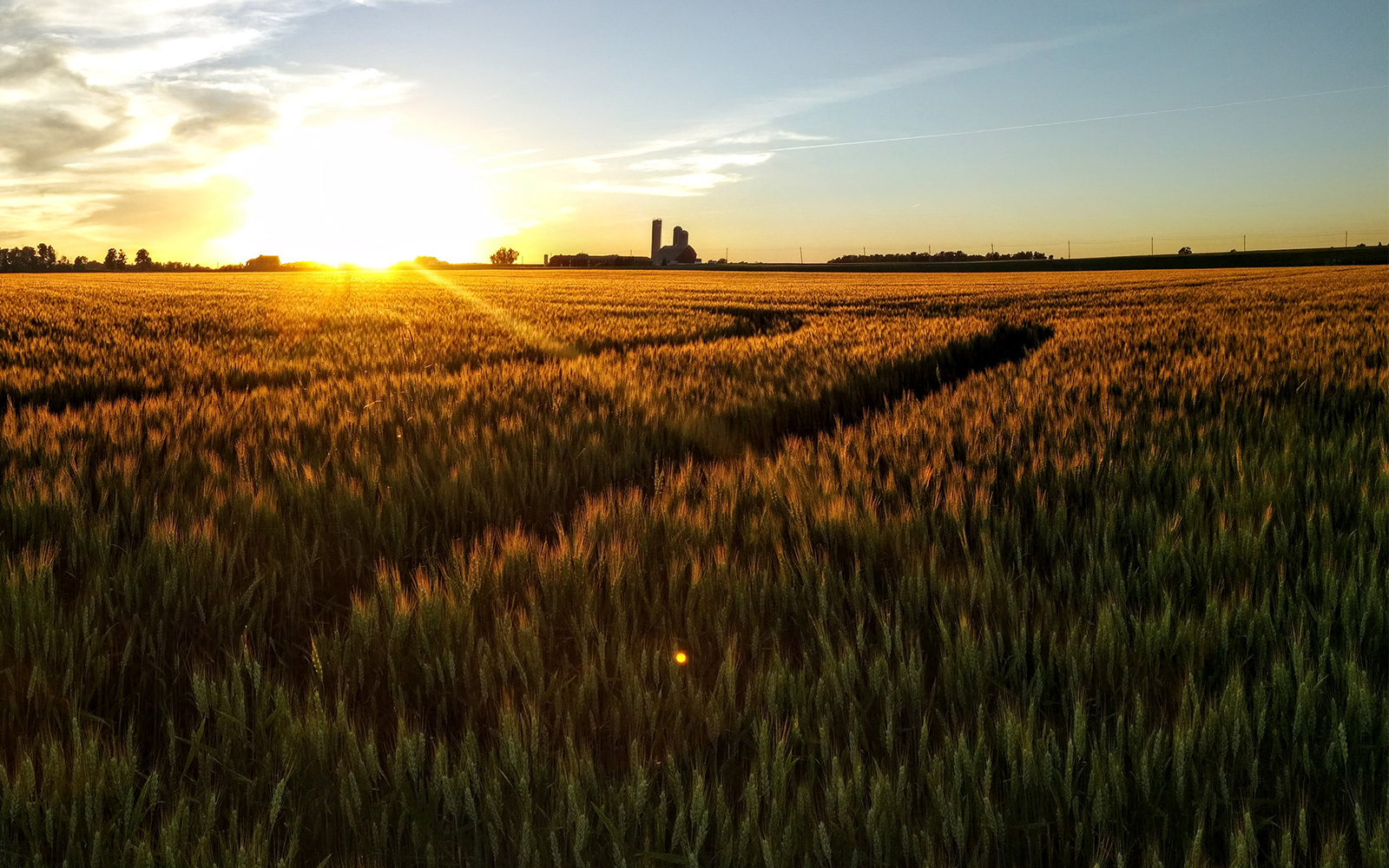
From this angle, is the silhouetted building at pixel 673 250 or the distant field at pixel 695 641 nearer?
the distant field at pixel 695 641

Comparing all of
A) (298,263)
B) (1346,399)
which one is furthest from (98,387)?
(298,263)

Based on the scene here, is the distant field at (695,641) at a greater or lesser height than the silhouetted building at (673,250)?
lesser

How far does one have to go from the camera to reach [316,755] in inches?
52.7

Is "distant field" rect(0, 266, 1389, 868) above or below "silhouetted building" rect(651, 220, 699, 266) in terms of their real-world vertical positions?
below

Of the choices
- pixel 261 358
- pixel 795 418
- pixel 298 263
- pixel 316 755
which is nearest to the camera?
pixel 316 755

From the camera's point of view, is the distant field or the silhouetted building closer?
the distant field

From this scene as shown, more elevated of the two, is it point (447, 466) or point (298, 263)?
point (298, 263)

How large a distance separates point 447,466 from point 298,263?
110 meters

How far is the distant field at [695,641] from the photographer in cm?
120

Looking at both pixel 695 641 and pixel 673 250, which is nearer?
pixel 695 641

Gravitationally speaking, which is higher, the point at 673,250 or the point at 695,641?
the point at 673,250

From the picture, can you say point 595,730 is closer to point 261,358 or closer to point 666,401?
point 666,401

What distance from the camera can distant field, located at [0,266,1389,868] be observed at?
3.93ft

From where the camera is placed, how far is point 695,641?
1.77m
